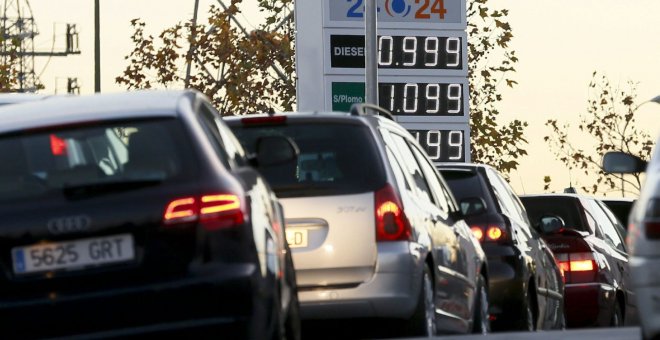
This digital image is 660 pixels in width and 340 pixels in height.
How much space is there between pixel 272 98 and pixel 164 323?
4777cm

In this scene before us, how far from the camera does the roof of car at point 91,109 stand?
10.3 metres

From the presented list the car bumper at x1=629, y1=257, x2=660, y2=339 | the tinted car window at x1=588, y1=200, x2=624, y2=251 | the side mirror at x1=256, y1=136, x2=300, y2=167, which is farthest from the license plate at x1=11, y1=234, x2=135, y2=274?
the tinted car window at x1=588, y1=200, x2=624, y2=251

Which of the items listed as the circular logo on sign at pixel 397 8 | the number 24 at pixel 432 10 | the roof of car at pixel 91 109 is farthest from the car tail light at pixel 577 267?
the circular logo on sign at pixel 397 8

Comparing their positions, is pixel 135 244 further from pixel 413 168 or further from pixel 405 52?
pixel 405 52

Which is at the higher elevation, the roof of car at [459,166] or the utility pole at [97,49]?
the utility pole at [97,49]

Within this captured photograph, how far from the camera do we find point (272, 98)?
57.4 meters

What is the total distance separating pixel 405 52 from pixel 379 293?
76.7 ft

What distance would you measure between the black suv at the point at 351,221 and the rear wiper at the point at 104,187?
3.01 meters

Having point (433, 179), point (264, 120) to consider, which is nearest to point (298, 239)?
point (264, 120)

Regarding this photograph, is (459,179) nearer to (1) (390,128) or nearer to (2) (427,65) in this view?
(1) (390,128)

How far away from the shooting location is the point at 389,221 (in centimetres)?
1282

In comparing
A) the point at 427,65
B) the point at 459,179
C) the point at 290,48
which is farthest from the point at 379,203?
the point at 290,48

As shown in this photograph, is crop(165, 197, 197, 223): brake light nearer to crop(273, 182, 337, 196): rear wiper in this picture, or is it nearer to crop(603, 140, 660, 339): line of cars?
crop(603, 140, 660, 339): line of cars

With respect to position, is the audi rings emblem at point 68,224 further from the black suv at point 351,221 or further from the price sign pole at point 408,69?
the price sign pole at point 408,69
